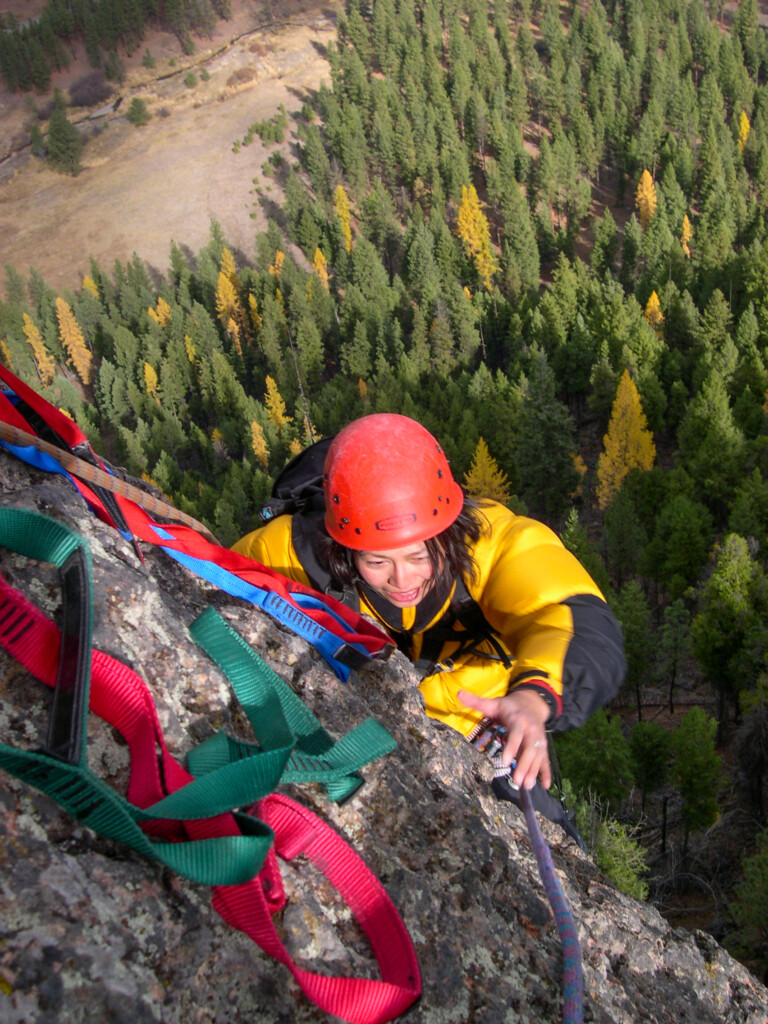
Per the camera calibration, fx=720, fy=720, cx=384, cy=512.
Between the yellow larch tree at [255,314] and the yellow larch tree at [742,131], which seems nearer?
the yellow larch tree at [255,314]

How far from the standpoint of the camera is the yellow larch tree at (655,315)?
189 feet

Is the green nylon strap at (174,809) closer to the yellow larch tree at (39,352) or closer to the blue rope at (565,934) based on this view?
the blue rope at (565,934)

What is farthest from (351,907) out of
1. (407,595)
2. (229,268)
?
(229,268)

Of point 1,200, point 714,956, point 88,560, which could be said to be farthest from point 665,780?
point 1,200

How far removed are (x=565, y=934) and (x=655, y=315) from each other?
204ft

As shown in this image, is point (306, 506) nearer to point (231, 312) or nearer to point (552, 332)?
point (552, 332)

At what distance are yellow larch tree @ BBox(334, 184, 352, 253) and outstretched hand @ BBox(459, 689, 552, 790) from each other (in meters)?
89.1

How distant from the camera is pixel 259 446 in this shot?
56719 millimetres

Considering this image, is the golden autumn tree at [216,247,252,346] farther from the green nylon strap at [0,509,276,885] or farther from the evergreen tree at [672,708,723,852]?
the green nylon strap at [0,509,276,885]

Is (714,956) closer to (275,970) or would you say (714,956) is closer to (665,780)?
(275,970)

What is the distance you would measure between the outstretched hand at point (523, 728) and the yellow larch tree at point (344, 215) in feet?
292

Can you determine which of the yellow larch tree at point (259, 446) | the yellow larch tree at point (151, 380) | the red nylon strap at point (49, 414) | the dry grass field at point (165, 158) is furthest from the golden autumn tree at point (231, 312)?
the red nylon strap at point (49, 414)

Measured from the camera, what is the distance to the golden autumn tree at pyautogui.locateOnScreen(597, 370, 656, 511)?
4356cm

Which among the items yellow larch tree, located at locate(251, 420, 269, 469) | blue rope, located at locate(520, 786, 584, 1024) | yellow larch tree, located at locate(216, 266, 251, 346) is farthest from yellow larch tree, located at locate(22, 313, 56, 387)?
blue rope, located at locate(520, 786, 584, 1024)
